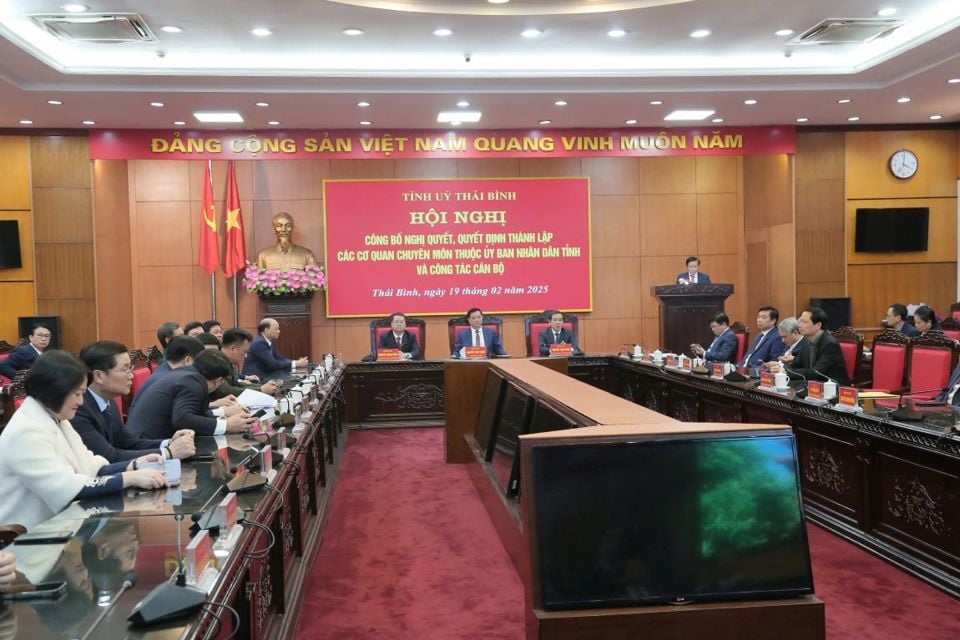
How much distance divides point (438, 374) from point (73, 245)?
456cm

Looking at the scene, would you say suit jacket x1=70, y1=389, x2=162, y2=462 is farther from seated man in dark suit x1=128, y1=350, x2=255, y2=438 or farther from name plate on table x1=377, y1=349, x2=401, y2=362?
name plate on table x1=377, y1=349, x2=401, y2=362

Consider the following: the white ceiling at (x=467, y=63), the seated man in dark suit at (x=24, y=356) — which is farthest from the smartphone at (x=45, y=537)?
the seated man in dark suit at (x=24, y=356)

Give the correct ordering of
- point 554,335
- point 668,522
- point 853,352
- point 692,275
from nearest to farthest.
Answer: point 668,522 → point 853,352 → point 554,335 → point 692,275

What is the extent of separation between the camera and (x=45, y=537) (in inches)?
73.4

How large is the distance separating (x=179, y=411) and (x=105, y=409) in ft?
1.07

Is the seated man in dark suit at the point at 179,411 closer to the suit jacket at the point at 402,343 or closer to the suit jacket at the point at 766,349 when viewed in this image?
the suit jacket at the point at 402,343

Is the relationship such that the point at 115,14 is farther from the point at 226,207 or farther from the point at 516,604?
the point at 516,604

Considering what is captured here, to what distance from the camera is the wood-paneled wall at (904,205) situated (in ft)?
31.4

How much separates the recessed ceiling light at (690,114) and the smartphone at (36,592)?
7774mm

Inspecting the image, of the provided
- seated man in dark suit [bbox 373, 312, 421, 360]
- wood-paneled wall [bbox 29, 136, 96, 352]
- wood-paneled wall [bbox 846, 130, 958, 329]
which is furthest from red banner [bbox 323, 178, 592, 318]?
wood-paneled wall [bbox 846, 130, 958, 329]

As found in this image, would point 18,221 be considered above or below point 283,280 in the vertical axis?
above

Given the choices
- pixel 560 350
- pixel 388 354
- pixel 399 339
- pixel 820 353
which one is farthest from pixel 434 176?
pixel 820 353

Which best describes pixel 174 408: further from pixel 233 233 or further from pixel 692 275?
pixel 692 275

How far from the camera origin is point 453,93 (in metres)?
7.25
